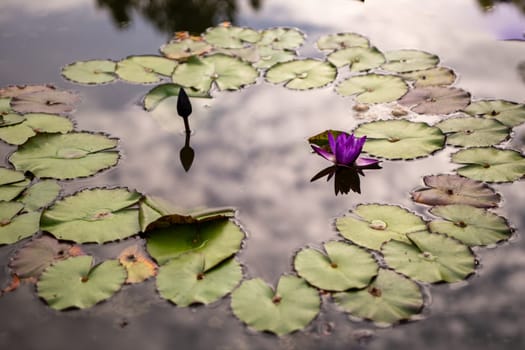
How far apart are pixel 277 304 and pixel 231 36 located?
2.66 metres

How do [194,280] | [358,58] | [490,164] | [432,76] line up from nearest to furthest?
[194,280], [490,164], [432,76], [358,58]

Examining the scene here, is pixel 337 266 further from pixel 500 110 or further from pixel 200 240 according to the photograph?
pixel 500 110

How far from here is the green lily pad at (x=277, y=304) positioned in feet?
7.50

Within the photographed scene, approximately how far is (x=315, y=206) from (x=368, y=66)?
1.52 meters

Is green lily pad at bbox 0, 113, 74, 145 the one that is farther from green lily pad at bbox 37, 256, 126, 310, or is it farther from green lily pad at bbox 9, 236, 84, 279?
green lily pad at bbox 37, 256, 126, 310

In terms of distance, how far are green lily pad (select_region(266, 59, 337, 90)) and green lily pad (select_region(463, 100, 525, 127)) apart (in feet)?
2.94

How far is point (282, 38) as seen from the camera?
4496mm

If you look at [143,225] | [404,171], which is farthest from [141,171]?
[404,171]

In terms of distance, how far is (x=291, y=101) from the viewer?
3.80 m

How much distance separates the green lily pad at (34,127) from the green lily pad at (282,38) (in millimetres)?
1549

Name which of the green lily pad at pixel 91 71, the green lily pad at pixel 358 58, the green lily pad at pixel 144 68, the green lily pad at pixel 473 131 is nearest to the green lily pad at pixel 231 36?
the green lily pad at pixel 144 68

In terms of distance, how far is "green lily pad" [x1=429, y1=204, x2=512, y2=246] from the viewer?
2689 millimetres

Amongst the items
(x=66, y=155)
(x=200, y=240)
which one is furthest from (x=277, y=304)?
(x=66, y=155)

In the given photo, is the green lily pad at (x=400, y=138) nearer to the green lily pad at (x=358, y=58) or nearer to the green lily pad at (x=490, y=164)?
the green lily pad at (x=490, y=164)
